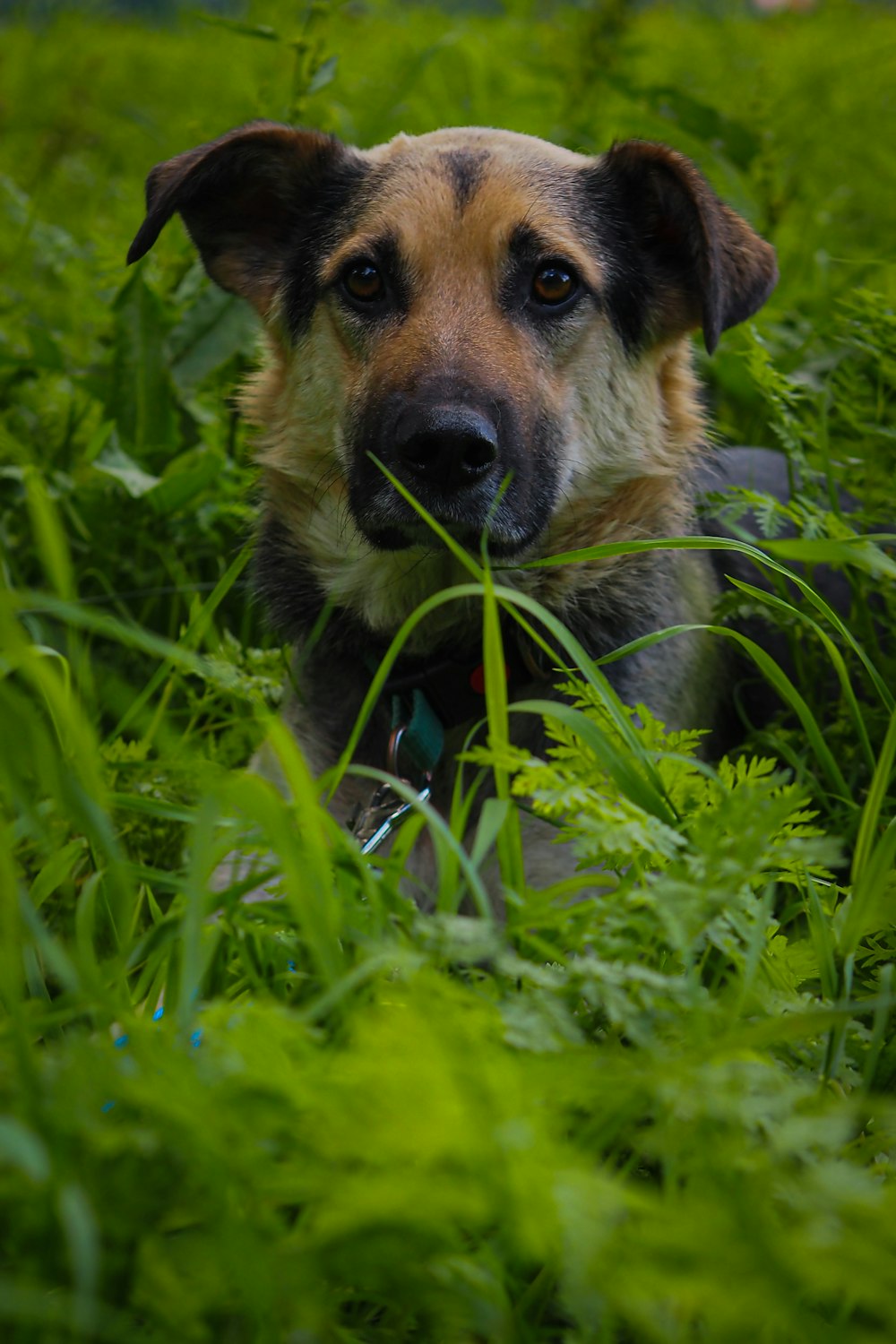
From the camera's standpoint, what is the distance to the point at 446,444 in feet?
8.35

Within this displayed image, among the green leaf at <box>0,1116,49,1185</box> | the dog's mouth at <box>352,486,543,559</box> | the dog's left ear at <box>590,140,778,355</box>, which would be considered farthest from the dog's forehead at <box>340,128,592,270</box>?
the green leaf at <box>0,1116,49,1185</box>

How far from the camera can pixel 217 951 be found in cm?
185

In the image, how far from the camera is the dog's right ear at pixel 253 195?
125 inches

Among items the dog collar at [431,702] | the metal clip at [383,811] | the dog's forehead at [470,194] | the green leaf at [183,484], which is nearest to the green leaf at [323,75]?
the dog's forehead at [470,194]

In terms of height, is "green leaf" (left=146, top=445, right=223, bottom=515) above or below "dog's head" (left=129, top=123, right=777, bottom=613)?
below

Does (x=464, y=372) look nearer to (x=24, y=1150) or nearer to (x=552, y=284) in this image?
(x=552, y=284)

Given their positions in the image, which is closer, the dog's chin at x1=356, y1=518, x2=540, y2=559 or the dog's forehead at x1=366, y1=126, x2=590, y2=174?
the dog's chin at x1=356, y1=518, x2=540, y2=559

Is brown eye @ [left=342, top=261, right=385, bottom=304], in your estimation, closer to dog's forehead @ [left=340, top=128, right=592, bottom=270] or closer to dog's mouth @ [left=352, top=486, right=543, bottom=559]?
dog's forehead @ [left=340, top=128, right=592, bottom=270]

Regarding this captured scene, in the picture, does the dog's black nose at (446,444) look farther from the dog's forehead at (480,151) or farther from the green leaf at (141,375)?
the green leaf at (141,375)

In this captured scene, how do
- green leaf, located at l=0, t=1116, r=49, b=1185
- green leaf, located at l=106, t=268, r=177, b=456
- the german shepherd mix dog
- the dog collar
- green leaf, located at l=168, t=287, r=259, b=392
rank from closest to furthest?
1. green leaf, located at l=0, t=1116, r=49, b=1185
2. the dog collar
3. the german shepherd mix dog
4. green leaf, located at l=106, t=268, r=177, b=456
5. green leaf, located at l=168, t=287, r=259, b=392

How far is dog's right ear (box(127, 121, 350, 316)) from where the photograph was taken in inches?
125

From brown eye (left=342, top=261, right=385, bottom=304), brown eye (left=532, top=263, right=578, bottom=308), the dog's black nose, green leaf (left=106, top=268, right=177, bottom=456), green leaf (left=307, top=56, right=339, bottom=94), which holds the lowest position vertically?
green leaf (left=106, top=268, right=177, bottom=456)

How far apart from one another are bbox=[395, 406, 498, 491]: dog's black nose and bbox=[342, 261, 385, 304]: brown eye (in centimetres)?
67

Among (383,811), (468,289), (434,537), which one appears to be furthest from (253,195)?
(383,811)
